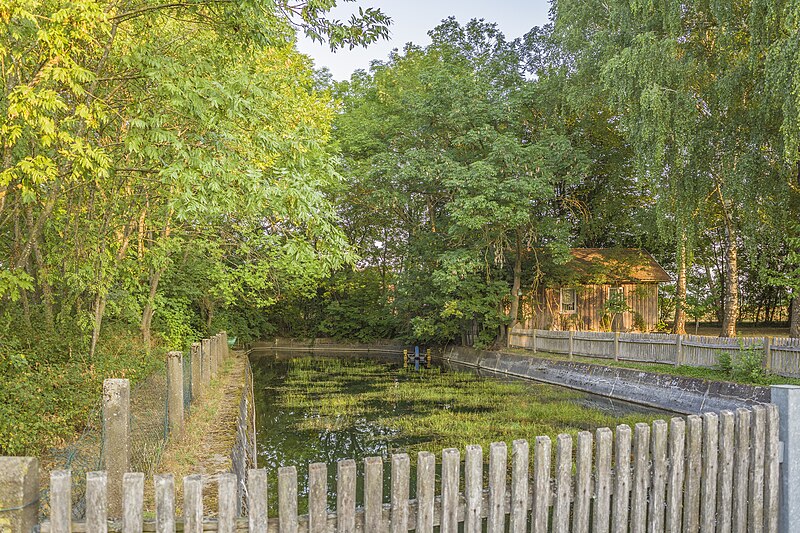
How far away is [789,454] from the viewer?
4.48m

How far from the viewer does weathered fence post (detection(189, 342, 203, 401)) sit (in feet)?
37.4

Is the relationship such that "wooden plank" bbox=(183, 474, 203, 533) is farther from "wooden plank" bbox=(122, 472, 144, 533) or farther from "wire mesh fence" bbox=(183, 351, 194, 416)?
"wire mesh fence" bbox=(183, 351, 194, 416)

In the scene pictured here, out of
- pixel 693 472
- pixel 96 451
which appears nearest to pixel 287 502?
pixel 693 472

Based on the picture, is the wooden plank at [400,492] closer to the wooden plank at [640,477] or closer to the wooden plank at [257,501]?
the wooden plank at [257,501]

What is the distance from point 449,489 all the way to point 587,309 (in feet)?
94.9

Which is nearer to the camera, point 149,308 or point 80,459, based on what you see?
point 80,459

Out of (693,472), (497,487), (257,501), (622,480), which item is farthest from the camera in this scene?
(693,472)

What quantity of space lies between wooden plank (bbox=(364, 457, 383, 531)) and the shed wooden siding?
2808 cm

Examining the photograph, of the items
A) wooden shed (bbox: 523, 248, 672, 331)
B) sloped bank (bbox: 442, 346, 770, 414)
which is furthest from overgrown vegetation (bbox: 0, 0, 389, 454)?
wooden shed (bbox: 523, 248, 672, 331)

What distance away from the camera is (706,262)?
120 ft

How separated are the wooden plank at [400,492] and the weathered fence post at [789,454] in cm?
281

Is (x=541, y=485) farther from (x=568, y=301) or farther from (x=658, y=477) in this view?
(x=568, y=301)

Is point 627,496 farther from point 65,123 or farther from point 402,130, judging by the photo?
point 402,130

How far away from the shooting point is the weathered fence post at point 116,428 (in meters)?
5.73
